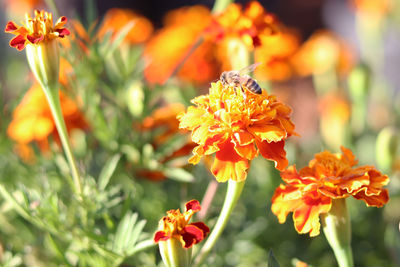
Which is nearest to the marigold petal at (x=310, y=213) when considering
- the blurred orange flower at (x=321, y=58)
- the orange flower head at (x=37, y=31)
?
the orange flower head at (x=37, y=31)

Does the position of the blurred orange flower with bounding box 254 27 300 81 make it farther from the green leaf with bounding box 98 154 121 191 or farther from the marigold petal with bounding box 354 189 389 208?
the marigold petal with bounding box 354 189 389 208

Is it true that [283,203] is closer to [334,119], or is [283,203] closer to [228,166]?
[228,166]

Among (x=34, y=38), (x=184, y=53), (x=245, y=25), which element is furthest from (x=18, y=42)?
(x=184, y=53)

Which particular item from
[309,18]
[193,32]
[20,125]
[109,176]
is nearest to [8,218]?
[20,125]

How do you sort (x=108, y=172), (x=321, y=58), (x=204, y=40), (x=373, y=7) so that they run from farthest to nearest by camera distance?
(x=373, y=7) < (x=321, y=58) < (x=204, y=40) < (x=108, y=172)

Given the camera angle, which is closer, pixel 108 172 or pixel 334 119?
pixel 108 172

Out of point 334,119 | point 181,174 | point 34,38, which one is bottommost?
point 334,119

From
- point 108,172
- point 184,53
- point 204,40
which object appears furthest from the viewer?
point 184,53

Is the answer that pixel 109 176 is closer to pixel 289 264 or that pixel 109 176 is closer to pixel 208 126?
pixel 208 126
